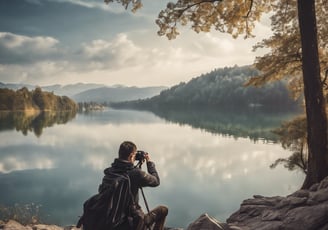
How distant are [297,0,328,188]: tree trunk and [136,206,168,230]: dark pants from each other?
5.87 meters

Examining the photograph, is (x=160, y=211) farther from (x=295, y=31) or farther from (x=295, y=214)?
(x=295, y=31)

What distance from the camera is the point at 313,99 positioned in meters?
10.0

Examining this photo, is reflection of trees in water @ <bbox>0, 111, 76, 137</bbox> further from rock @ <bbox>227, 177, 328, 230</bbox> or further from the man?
the man

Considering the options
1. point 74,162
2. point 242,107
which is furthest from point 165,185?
point 242,107

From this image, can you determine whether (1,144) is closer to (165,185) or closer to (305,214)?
(165,185)

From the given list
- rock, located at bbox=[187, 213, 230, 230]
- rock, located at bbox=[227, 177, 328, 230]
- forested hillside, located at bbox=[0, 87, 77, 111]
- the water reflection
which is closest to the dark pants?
rock, located at bbox=[187, 213, 230, 230]

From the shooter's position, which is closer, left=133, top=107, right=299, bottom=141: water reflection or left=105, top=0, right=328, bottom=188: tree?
left=105, top=0, right=328, bottom=188: tree

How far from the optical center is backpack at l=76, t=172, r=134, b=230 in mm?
4965

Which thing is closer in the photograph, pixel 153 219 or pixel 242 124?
pixel 153 219

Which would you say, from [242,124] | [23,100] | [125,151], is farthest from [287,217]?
[23,100]

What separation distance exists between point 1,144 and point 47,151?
36.7 ft

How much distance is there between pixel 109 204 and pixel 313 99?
25.1ft

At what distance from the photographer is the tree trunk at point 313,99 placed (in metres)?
9.91

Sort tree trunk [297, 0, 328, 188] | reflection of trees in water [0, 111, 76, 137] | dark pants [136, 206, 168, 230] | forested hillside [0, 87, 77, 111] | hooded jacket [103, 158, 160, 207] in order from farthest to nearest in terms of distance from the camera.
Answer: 1. forested hillside [0, 87, 77, 111]
2. reflection of trees in water [0, 111, 76, 137]
3. tree trunk [297, 0, 328, 188]
4. dark pants [136, 206, 168, 230]
5. hooded jacket [103, 158, 160, 207]
